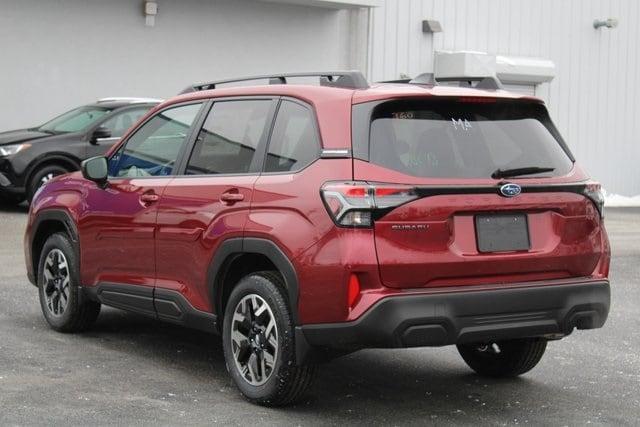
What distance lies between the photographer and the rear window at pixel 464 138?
19.3 ft

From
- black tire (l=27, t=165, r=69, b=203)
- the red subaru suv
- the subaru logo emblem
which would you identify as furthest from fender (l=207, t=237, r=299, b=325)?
black tire (l=27, t=165, r=69, b=203)

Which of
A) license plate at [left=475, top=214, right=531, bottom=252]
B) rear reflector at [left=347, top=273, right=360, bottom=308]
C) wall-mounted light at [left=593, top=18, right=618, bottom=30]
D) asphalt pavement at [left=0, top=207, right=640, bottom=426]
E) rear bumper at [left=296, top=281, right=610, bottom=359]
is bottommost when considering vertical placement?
asphalt pavement at [left=0, top=207, right=640, bottom=426]

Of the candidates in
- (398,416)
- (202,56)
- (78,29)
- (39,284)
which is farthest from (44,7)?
(398,416)

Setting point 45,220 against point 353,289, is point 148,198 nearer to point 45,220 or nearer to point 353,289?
point 45,220

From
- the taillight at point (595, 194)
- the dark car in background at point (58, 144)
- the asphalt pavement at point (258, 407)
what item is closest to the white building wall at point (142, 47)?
the dark car in background at point (58, 144)

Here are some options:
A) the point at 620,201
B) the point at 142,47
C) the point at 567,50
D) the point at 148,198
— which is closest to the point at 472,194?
the point at 148,198

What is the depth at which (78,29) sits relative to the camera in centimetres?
1972

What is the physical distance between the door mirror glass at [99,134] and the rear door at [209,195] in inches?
396

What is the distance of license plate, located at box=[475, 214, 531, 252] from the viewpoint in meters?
5.90

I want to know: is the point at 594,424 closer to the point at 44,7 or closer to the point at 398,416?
the point at 398,416

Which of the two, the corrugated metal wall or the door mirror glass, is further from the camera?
the corrugated metal wall

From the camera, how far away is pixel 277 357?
5.98 metres

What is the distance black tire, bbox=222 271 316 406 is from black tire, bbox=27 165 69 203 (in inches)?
416

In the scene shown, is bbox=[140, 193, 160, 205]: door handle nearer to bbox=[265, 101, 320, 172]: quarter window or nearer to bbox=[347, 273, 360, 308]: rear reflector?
bbox=[265, 101, 320, 172]: quarter window
